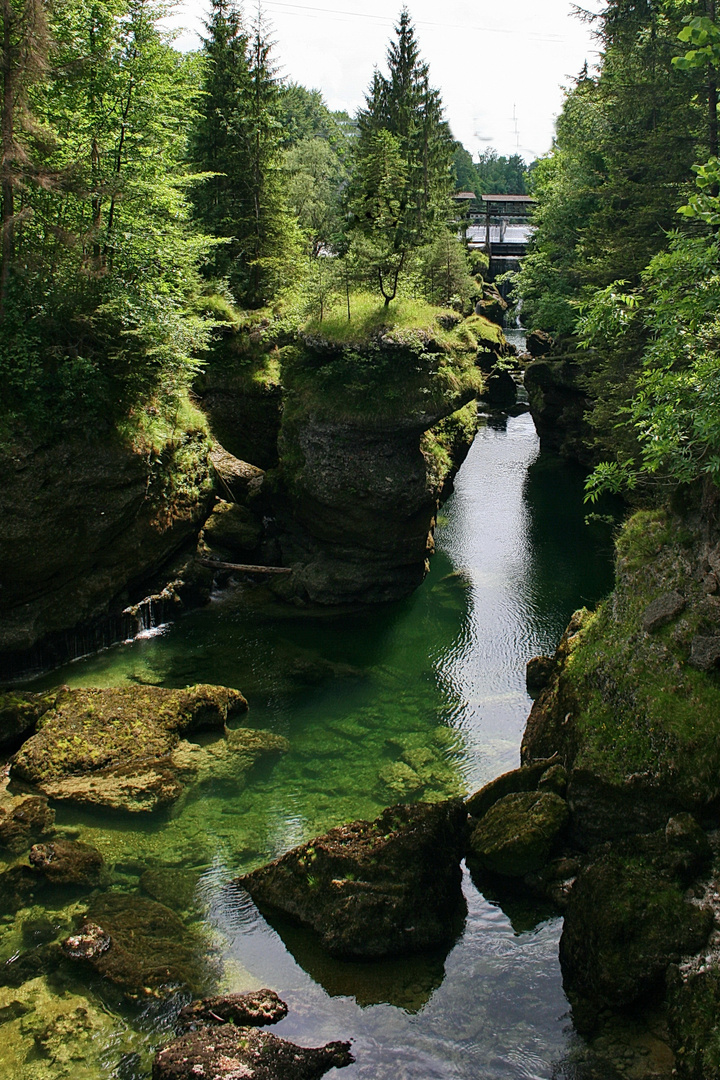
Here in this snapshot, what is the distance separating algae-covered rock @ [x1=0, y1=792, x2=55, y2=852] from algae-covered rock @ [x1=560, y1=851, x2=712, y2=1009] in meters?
9.00

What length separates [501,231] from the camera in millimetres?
78312

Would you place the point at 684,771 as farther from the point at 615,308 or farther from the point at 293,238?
→ the point at 293,238

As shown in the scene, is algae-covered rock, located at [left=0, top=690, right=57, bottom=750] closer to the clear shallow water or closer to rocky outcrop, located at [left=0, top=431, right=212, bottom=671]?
the clear shallow water

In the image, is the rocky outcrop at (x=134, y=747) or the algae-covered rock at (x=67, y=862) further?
the rocky outcrop at (x=134, y=747)

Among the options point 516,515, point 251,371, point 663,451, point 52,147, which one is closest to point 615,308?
point 663,451

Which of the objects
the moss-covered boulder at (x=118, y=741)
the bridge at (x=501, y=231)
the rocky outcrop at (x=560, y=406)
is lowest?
the moss-covered boulder at (x=118, y=741)

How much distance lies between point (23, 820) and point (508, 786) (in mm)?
8695

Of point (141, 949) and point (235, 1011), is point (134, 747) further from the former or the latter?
point (235, 1011)

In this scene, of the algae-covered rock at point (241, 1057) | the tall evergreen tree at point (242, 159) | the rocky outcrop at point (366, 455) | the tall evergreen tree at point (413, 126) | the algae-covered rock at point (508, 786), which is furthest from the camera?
the tall evergreen tree at point (413, 126)

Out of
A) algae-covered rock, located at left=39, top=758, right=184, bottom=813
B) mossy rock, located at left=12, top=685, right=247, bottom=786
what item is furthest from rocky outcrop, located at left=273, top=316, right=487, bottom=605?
algae-covered rock, located at left=39, top=758, right=184, bottom=813

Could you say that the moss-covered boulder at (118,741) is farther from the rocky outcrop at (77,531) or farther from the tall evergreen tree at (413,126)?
the tall evergreen tree at (413,126)

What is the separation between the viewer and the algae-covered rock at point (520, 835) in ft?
40.3

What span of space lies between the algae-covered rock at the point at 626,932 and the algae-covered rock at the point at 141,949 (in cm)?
525

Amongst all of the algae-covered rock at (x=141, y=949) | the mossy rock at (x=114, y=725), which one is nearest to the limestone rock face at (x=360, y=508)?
the mossy rock at (x=114, y=725)
